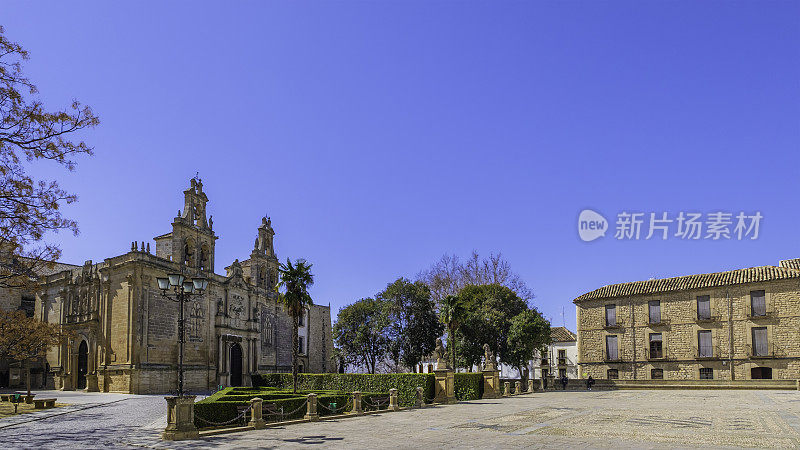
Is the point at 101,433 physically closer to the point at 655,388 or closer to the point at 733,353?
the point at 655,388

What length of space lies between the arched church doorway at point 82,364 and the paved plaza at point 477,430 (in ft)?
53.1

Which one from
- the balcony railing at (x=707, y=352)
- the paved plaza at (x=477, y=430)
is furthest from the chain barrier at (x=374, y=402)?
the balcony railing at (x=707, y=352)

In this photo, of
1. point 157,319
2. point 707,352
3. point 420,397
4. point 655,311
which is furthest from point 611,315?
point 157,319

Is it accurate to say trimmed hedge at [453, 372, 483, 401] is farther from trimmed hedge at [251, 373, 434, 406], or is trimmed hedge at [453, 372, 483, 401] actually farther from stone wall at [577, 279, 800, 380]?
stone wall at [577, 279, 800, 380]

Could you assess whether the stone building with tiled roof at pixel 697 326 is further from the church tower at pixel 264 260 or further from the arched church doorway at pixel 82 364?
the arched church doorway at pixel 82 364

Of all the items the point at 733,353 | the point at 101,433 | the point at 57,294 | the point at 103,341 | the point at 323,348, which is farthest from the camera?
the point at 323,348

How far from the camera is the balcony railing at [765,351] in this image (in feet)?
140

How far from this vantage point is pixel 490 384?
36.0 meters

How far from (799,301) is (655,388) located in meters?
12.0

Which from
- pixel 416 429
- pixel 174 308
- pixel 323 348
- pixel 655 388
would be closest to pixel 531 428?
pixel 416 429

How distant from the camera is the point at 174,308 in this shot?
125 ft

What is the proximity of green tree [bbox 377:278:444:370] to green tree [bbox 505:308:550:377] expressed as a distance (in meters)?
6.37

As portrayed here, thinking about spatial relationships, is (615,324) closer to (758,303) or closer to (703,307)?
(703,307)

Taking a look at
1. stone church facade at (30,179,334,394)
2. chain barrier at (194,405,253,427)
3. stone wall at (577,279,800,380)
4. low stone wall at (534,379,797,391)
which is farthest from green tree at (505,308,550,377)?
chain barrier at (194,405,253,427)
